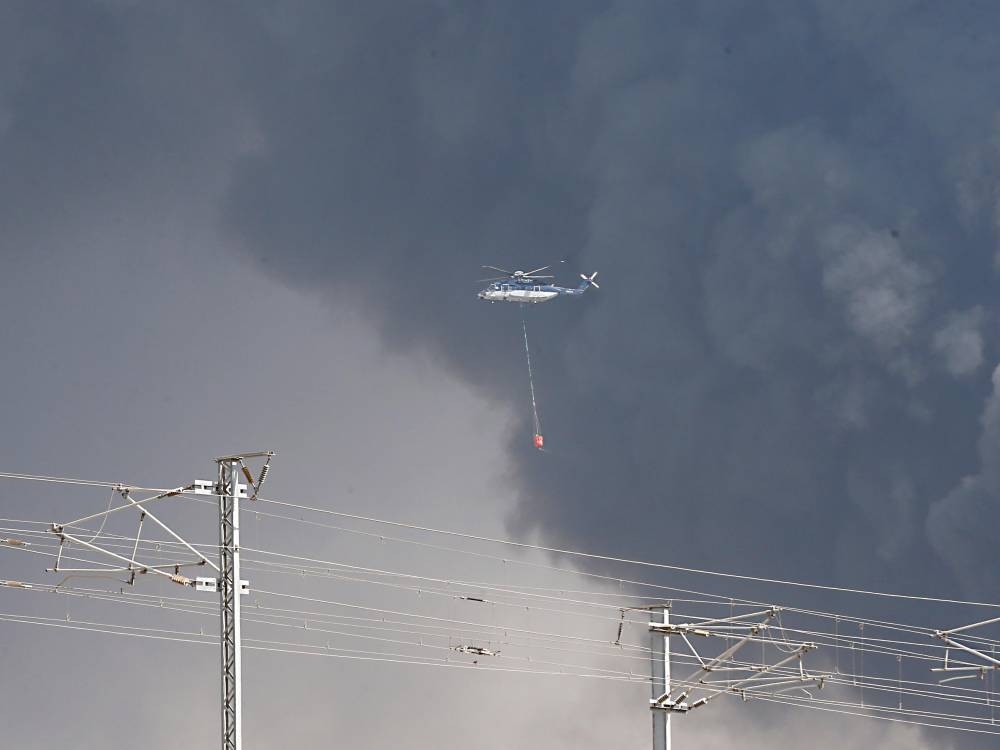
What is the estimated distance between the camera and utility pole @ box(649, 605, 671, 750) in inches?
5074

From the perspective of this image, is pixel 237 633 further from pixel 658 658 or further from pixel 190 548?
pixel 658 658

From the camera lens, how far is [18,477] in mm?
109375

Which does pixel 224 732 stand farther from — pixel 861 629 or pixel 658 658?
pixel 861 629

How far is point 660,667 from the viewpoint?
129500 millimetres

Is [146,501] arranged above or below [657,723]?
above

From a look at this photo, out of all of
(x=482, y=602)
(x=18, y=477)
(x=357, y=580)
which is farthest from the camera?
(x=482, y=602)

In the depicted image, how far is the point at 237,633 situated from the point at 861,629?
4216 centimetres

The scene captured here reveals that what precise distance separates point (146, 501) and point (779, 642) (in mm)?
35909

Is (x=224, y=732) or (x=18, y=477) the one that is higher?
(x=18, y=477)

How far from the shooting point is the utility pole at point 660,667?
128875 mm

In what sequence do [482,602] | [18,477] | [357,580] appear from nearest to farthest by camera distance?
[18,477] → [357,580] → [482,602]

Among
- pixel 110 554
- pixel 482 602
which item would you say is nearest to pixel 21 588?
pixel 110 554

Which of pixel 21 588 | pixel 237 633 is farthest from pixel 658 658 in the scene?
pixel 21 588

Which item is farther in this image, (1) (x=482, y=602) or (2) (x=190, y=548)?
(1) (x=482, y=602)
